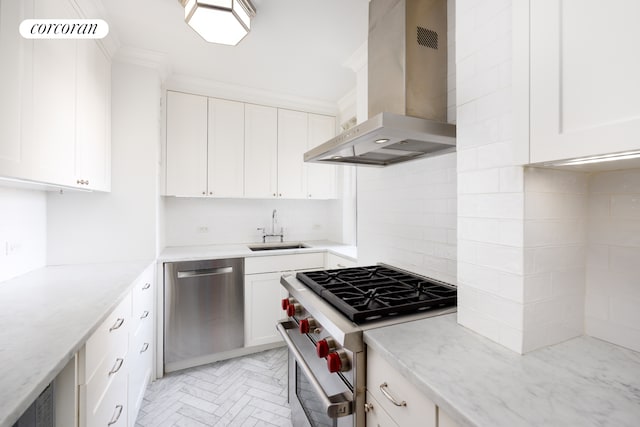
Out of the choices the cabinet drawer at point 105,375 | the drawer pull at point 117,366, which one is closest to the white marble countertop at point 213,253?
the cabinet drawer at point 105,375

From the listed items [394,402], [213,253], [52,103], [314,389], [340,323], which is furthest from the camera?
[213,253]

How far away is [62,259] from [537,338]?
2.90 meters

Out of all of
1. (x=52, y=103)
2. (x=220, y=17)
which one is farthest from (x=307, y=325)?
(x=220, y=17)

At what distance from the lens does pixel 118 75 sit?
2.21m

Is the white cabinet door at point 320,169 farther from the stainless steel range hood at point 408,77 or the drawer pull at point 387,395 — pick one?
the drawer pull at point 387,395

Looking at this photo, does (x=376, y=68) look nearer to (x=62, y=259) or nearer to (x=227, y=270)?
(x=227, y=270)

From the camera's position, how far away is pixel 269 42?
6.93 ft

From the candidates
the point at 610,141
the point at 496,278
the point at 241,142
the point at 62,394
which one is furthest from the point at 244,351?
the point at 610,141

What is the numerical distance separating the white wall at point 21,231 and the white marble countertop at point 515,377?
2.09 meters

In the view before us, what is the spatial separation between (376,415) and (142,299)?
5.67 feet

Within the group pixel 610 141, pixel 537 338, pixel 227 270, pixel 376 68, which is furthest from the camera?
pixel 227 270

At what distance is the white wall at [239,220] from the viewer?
2.93 meters

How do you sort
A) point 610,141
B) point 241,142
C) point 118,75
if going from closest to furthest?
point 610,141, point 118,75, point 241,142

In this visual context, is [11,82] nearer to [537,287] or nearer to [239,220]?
[537,287]
